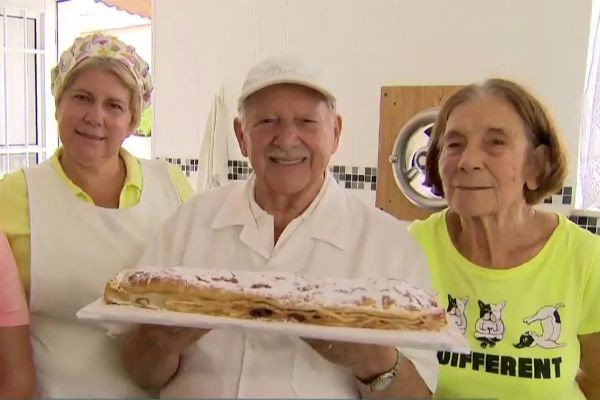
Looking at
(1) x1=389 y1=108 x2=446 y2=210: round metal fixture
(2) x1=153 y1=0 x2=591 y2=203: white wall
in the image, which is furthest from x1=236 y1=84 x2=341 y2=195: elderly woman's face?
(1) x1=389 y1=108 x2=446 y2=210: round metal fixture

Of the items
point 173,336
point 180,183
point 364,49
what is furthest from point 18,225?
point 364,49

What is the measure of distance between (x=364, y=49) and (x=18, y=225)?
6.64 feet

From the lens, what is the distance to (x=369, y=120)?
2.91m

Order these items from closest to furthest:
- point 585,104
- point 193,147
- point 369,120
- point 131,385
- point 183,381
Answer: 1. point 183,381
2. point 131,385
3. point 585,104
4. point 369,120
5. point 193,147

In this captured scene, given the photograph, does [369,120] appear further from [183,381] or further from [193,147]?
[183,381]

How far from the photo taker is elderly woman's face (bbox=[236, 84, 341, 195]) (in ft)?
3.91

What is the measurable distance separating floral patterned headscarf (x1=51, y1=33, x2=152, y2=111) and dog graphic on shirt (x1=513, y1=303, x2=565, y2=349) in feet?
3.54

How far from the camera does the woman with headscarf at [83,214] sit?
1.29 m

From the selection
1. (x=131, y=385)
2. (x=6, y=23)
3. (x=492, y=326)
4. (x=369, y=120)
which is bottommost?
(x=131, y=385)

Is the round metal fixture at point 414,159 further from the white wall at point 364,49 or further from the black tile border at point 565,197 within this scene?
the black tile border at point 565,197

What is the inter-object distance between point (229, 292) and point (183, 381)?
301 mm

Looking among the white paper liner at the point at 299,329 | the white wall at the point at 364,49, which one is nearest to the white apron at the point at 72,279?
the white paper liner at the point at 299,329

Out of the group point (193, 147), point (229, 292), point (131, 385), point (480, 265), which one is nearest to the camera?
point (229, 292)

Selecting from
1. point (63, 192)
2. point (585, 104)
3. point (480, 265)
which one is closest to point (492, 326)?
point (480, 265)
